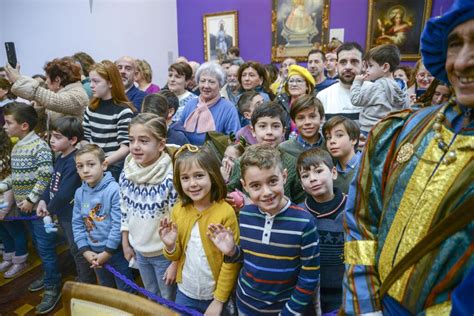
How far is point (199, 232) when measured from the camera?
1.81 m

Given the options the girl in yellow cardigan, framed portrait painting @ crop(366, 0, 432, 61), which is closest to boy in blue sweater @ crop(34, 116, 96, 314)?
the girl in yellow cardigan

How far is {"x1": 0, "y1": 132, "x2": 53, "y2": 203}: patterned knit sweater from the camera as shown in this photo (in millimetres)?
2875

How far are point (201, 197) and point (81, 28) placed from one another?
21.2 ft

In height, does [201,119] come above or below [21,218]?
above

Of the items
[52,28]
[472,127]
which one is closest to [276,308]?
[472,127]

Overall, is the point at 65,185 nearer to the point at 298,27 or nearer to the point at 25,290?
the point at 25,290

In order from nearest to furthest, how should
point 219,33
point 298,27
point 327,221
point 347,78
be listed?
point 327,221
point 347,78
point 298,27
point 219,33

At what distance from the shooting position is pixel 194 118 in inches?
120

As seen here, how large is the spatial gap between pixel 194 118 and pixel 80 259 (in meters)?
1.47

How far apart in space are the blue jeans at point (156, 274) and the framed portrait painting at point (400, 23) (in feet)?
19.5

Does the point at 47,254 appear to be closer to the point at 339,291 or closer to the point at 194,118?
the point at 194,118

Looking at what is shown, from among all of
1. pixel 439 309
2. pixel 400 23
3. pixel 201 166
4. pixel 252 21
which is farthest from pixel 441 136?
pixel 252 21

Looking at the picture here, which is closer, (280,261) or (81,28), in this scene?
(280,261)

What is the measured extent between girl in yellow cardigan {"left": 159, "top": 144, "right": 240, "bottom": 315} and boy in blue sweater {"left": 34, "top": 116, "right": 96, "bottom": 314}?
1102 millimetres
